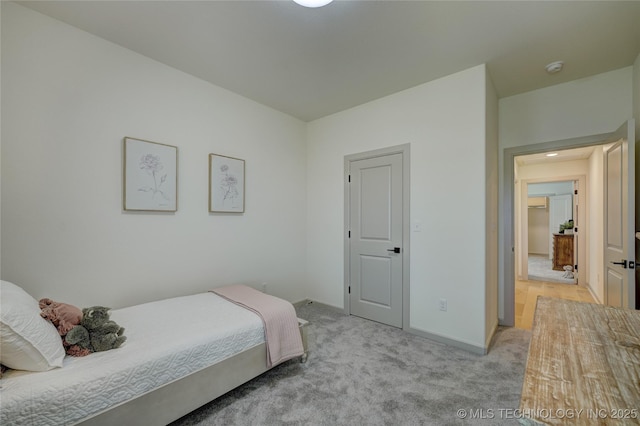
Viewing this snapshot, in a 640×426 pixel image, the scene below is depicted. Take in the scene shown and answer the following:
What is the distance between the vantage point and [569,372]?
70 centimetres

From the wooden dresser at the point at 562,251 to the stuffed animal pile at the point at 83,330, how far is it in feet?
27.6

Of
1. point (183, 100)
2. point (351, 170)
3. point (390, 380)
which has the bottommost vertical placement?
point (390, 380)

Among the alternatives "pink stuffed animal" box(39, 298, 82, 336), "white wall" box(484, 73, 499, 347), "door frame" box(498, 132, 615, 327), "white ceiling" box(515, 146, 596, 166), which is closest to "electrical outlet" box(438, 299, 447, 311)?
"white wall" box(484, 73, 499, 347)

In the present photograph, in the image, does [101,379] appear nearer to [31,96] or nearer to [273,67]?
[31,96]

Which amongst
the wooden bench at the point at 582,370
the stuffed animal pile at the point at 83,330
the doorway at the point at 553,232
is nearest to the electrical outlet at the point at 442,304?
the wooden bench at the point at 582,370

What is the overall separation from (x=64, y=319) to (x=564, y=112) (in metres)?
4.49

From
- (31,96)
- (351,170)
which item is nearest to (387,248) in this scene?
(351,170)

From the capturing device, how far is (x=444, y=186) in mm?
2742

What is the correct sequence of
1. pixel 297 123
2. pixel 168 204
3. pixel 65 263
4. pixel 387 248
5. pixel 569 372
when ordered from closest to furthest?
pixel 569 372 < pixel 65 263 < pixel 168 204 < pixel 387 248 < pixel 297 123

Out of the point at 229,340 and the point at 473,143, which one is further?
the point at 473,143

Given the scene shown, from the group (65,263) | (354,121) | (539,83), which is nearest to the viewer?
(65,263)

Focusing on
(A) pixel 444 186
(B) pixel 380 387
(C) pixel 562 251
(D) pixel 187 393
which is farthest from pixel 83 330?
(C) pixel 562 251

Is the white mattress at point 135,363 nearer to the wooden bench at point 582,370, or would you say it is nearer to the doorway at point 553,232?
the wooden bench at point 582,370

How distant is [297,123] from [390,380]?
327 cm
